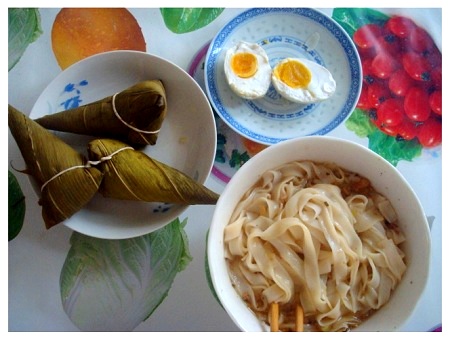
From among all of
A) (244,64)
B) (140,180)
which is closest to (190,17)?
(244,64)

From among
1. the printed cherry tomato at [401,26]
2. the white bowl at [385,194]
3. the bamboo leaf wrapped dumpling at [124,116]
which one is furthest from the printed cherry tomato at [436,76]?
the bamboo leaf wrapped dumpling at [124,116]

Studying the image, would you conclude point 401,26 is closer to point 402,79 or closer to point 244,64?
point 402,79

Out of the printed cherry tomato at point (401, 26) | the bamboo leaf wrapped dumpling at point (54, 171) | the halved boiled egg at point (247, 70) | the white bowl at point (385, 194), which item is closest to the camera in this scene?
the white bowl at point (385, 194)

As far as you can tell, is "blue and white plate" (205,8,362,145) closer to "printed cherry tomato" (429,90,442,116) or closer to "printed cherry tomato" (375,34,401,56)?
"printed cherry tomato" (375,34,401,56)

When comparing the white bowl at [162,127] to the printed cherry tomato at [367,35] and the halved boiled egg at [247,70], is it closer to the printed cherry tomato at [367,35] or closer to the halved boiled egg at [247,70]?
the halved boiled egg at [247,70]

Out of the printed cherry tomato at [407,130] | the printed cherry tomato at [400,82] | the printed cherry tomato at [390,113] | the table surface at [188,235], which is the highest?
the printed cherry tomato at [400,82]

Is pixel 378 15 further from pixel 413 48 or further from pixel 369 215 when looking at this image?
pixel 369 215

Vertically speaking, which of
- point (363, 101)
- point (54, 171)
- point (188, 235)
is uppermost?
point (363, 101)
